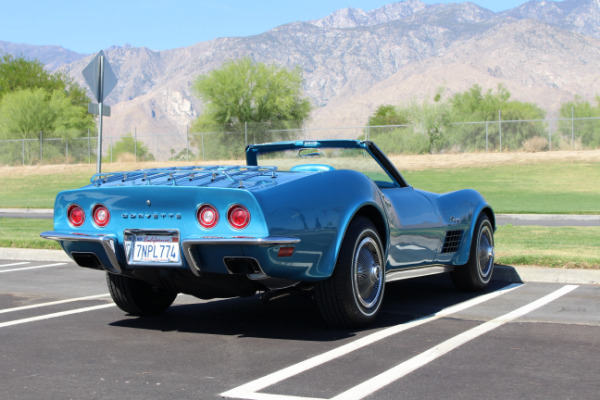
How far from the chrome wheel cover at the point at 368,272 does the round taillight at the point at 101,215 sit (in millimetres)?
1711

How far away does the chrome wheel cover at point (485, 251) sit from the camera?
753 cm

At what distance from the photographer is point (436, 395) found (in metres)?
3.97

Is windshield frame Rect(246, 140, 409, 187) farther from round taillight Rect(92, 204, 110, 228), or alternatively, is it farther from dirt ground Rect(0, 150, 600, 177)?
dirt ground Rect(0, 150, 600, 177)

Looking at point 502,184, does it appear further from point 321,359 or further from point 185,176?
point 321,359

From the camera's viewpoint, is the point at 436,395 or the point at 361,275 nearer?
the point at 436,395

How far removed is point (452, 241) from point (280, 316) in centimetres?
175

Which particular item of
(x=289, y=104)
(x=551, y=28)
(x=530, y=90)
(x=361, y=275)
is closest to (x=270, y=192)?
(x=361, y=275)

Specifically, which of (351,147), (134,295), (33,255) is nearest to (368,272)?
(351,147)

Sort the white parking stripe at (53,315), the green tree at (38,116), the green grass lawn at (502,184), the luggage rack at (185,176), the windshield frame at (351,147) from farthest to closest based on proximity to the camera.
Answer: the green tree at (38,116) < the green grass lawn at (502,184) < the windshield frame at (351,147) < the white parking stripe at (53,315) < the luggage rack at (185,176)

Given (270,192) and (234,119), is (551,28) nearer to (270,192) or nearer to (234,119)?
(234,119)

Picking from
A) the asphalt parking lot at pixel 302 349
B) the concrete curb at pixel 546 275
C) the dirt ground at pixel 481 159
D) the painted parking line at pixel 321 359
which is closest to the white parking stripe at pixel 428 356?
the asphalt parking lot at pixel 302 349

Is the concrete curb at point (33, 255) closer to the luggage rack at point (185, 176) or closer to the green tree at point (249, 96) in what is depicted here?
the luggage rack at point (185, 176)

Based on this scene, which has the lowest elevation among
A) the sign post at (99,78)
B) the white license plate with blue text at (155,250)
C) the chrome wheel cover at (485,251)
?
the chrome wheel cover at (485,251)

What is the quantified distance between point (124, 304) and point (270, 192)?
6.27 ft
